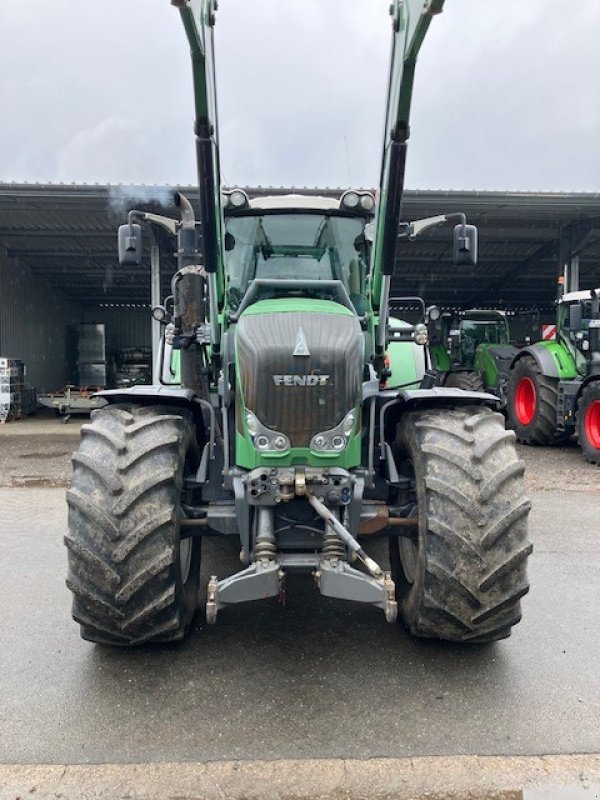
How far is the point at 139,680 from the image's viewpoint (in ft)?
9.87

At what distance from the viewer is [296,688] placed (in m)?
2.96

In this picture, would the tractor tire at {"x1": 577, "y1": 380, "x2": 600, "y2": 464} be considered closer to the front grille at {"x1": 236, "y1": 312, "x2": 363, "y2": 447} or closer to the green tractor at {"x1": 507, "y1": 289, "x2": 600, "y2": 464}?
the green tractor at {"x1": 507, "y1": 289, "x2": 600, "y2": 464}

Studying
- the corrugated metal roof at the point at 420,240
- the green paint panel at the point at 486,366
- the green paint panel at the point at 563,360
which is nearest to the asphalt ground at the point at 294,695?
the green paint panel at the point at 563,360

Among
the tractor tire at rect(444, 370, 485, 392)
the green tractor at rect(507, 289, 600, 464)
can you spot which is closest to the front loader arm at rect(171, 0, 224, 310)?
the green tractor at rect(507, 289, 600, 464)

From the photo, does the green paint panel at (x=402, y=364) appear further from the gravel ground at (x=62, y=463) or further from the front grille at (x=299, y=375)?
the front grille at (x=299, y=375)

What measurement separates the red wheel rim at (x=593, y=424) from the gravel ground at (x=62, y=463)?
365mm

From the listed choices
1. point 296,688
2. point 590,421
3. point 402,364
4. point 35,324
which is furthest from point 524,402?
point 35,324

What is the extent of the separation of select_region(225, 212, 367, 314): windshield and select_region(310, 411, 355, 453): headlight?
1335 millimetres

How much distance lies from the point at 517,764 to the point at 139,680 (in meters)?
1.78

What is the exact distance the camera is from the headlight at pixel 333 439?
3008 mm

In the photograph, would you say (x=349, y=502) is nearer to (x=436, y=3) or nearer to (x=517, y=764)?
(x=517, y=764)

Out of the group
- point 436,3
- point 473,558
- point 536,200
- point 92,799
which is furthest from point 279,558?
point 536,200

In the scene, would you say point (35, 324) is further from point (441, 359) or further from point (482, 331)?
point (482, 331)

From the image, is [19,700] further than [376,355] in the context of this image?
No
